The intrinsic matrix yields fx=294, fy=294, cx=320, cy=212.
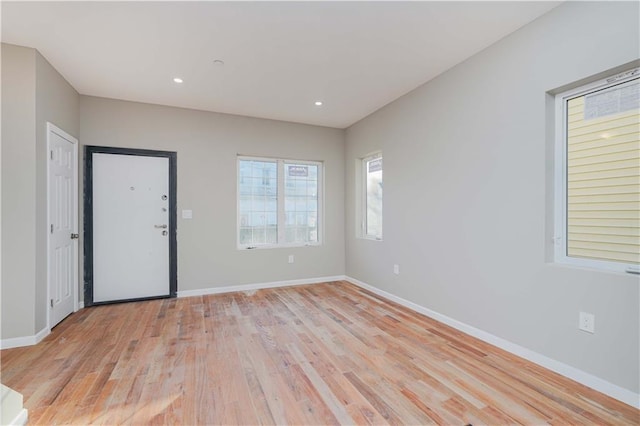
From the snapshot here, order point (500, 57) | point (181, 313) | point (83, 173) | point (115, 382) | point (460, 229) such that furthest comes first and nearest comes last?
point (83, 173) → point (181, 313) → point (460, 229) → point (500, 57) → point (115, 382)

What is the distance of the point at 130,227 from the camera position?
3.98m

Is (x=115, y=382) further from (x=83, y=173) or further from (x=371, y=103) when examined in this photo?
(x=371, y=103)

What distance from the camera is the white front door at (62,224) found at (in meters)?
3.01

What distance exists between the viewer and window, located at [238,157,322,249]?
468 centimetres

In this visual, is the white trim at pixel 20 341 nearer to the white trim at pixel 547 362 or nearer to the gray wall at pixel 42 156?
the gray wall at pixel 42 156

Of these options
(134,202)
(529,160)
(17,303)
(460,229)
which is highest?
(529,160)


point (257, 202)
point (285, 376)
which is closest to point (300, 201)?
point (257, 202)

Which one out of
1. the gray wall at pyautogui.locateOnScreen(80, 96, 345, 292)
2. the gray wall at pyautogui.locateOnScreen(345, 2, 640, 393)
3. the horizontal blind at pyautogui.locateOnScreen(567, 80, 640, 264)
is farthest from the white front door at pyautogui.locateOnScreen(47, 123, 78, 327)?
the horizontal blind at pyautogui.locateOnScreen(567, 80, 640, 264)

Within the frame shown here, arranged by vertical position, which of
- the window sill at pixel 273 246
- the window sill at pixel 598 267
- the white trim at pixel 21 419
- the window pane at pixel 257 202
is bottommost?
the white trim at pixel 21 419

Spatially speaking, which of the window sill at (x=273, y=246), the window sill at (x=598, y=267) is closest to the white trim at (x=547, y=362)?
the window sill at (x=598, y=267)

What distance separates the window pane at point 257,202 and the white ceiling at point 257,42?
1278 mm

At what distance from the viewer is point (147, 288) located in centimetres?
406

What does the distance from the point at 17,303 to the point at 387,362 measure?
3269mm

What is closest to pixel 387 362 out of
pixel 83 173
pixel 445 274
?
pixel 445 274
